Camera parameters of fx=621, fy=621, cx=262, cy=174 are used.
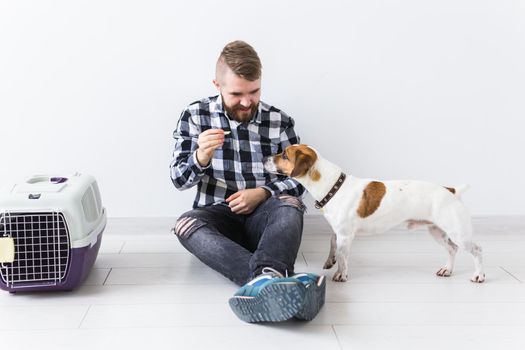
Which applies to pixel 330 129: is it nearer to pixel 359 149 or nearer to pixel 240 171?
pixel 359 149

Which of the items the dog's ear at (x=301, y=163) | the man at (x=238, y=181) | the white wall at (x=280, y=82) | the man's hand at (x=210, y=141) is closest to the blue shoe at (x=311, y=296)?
the man at (x=238, y=181)

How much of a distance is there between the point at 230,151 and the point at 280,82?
1.26 ft

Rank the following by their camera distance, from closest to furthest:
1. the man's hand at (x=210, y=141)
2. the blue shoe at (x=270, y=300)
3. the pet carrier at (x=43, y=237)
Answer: the blue shoe at (x=270, y=300) < the pet carrier at (x=43, y=237) < the man's hand at (x=210, y=141)

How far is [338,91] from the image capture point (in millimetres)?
2309

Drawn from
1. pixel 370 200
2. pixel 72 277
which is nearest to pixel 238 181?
pixel 370 200

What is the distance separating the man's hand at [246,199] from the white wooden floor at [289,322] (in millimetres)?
220

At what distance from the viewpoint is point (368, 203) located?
187 cm

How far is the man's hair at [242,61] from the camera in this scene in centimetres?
187

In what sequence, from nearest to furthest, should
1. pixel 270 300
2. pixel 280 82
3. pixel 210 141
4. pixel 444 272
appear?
pixel 270 300
pixel 210 141
pixel 444 272
pixel 280 82

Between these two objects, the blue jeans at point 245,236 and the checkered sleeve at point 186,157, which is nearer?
the blue jeans at point 245,236

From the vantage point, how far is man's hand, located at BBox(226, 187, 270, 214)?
1.96 meters

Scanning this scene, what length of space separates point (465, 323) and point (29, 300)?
45.3 inches

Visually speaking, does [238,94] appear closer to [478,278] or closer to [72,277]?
[72,277]

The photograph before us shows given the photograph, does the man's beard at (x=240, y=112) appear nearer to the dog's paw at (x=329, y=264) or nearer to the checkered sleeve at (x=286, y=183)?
the checkered sleeve at (x=286, y=183)
